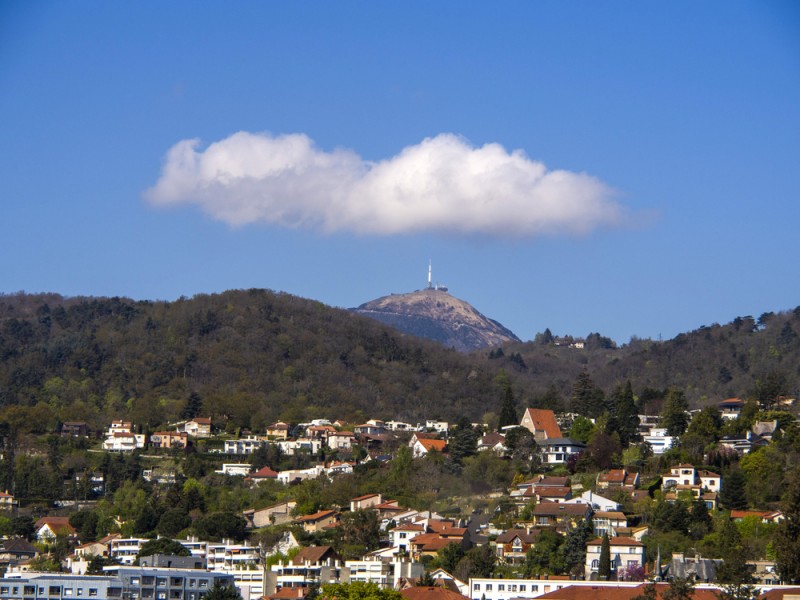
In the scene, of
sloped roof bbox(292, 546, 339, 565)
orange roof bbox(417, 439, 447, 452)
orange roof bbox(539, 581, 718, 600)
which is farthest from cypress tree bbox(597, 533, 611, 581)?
orange roof bbox(417, 439, 447, 452)

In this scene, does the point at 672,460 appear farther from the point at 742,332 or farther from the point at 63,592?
the point at 742,332

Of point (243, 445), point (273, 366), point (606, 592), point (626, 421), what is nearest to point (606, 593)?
point (606, 592)

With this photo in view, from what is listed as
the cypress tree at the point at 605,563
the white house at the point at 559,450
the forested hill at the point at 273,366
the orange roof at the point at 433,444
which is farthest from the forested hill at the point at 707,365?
the cypress tree at the point at 605,563

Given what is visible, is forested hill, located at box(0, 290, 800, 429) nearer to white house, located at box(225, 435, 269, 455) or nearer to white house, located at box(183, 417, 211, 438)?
white house, located at box(183, 417, 211, 438)

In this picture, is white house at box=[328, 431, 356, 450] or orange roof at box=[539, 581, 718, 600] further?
white house at box=[328, 431, 356, 450]

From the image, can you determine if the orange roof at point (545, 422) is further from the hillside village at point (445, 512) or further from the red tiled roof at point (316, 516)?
the red tiled roof at point (316, 516)

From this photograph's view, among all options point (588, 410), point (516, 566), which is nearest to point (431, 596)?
point (516, 566)
